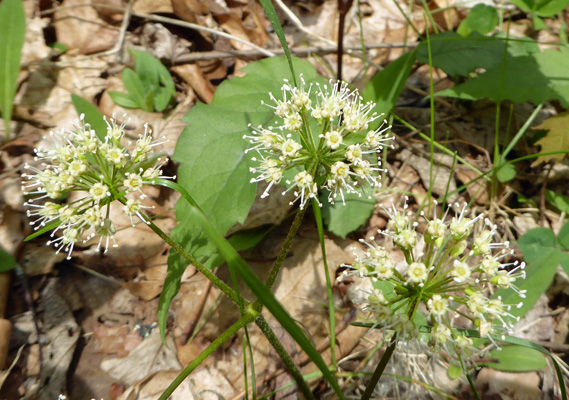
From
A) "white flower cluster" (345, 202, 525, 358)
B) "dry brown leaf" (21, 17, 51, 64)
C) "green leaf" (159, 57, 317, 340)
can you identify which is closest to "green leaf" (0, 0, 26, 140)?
"dry brown leaf" (21, 17, 51, 64)

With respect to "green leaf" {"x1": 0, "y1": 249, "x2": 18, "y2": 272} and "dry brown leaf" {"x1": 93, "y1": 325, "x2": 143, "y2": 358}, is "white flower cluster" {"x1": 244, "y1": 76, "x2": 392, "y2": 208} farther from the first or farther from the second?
"green leaf" {"x1": 0, "y1": 249, "x2": 18, "y2": 272}

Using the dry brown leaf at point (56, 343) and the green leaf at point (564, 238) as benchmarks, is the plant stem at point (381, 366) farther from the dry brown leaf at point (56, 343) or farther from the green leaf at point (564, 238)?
the dry brown leaf at point (56, 343)

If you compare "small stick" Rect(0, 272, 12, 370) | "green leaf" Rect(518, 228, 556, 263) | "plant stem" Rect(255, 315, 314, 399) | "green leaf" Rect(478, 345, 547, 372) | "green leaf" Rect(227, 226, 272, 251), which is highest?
"green leaf" Rect(518, 228, 556, 263)

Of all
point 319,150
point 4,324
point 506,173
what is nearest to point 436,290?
point 319,150

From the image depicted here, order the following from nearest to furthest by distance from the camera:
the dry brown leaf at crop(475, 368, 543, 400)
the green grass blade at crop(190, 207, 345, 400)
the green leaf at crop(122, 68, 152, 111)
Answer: the green grass blade at crop(190, 207, 345, 400)
the dry brown leaf at crop(475, 368, 543, 400)
the green leaf at crop(122, 68, 152, 111)

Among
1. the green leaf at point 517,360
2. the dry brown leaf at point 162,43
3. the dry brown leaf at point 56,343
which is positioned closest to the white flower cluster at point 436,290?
the green leaf at point 517,360

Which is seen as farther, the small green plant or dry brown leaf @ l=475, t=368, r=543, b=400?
the small green plant

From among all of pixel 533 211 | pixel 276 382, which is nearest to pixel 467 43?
pixel 533 211
